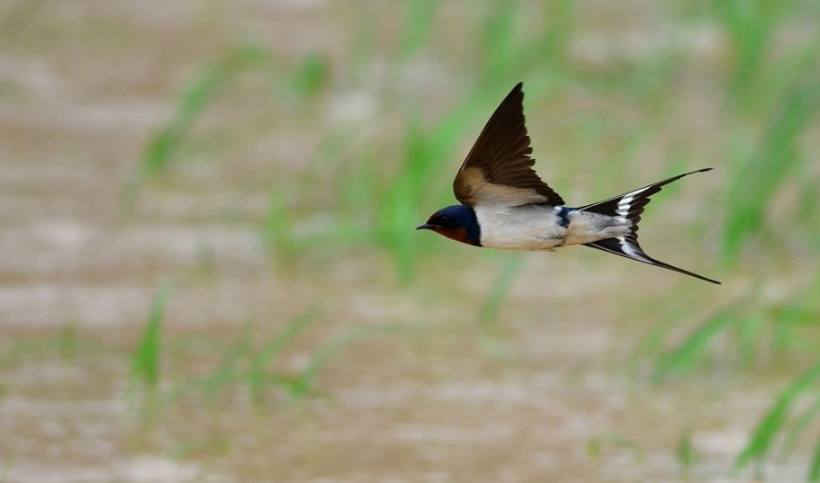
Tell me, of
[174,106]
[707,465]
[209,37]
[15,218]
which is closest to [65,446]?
[707,465]

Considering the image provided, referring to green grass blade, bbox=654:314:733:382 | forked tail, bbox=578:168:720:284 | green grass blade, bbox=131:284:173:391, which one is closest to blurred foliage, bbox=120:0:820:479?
green grass blade, bbox=654:314:733:382

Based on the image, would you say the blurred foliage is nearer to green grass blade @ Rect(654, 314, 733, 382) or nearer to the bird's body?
green grass blade @ Rect(654, 314, 733, 382)

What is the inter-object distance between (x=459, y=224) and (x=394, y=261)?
265 cm

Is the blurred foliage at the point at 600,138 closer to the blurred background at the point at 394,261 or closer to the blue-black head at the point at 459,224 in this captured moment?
the blurred background at the point at 394,261

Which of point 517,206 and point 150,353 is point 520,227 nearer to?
point 517,206

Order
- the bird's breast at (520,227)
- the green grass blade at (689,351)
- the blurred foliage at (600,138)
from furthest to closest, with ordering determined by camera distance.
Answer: the blurred foliage at (600,138), the green grass blade at (689,351), the bird's breast at (520,227)

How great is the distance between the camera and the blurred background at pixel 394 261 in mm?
3348

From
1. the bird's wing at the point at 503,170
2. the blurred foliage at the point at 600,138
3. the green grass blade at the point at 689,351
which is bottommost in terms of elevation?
the green grass blade at the point at 689,351

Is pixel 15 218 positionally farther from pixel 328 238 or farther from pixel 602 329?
pixel 602 329

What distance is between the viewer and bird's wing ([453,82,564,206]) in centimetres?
171

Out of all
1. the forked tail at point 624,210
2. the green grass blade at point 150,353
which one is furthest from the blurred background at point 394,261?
the forked tail at point 624,210

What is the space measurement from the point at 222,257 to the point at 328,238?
27 centimetres

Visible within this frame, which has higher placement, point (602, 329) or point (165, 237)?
point (165, 237)

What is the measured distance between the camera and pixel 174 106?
5.92m
